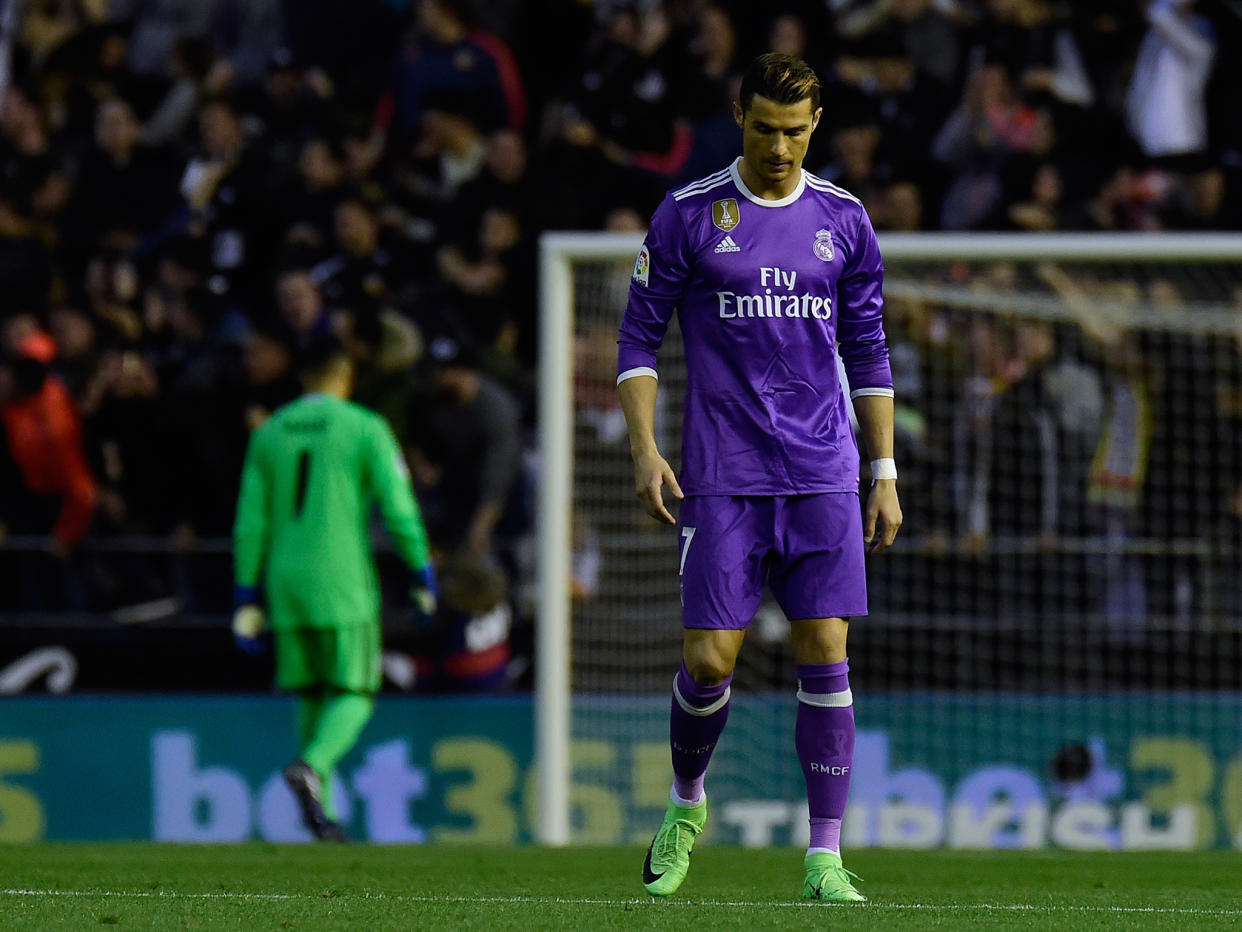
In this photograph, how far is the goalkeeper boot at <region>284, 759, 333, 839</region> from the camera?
819 centimetres

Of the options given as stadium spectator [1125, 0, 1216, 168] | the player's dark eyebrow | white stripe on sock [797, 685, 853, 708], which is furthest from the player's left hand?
stadium spectator [1125, 0, 1216, 168]

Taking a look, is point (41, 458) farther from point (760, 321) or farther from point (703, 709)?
point (760, 321)

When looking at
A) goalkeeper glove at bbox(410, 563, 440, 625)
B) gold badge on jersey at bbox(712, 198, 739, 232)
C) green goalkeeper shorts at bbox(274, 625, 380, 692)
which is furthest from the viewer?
goalkeeper glove at bbox(410, 563, 440, 625)

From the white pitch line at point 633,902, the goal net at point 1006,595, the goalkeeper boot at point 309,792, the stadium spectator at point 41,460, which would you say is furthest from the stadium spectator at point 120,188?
the white pitch line at point 633,902

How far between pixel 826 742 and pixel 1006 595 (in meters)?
4.93

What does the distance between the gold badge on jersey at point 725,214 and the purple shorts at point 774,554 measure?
68 centimetres

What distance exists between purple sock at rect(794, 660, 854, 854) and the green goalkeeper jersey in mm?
3661

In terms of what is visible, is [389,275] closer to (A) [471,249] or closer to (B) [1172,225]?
(A) [471,249]

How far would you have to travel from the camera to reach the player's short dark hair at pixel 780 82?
499 centimetres

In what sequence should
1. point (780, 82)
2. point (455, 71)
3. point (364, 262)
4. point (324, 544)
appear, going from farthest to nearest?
point (455, 71) → point (364, 262) → point (324, 544) → point (780, 82)

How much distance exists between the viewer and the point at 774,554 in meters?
5.18

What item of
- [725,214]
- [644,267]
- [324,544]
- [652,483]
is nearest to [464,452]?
[324,544]

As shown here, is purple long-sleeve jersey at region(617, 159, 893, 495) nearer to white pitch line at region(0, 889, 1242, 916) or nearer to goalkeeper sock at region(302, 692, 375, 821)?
white pitch line at region(0, 889, 1242, 916)

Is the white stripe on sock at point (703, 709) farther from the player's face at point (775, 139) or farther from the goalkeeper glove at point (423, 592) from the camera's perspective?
the goalkeeper glove at point (423, 592)
